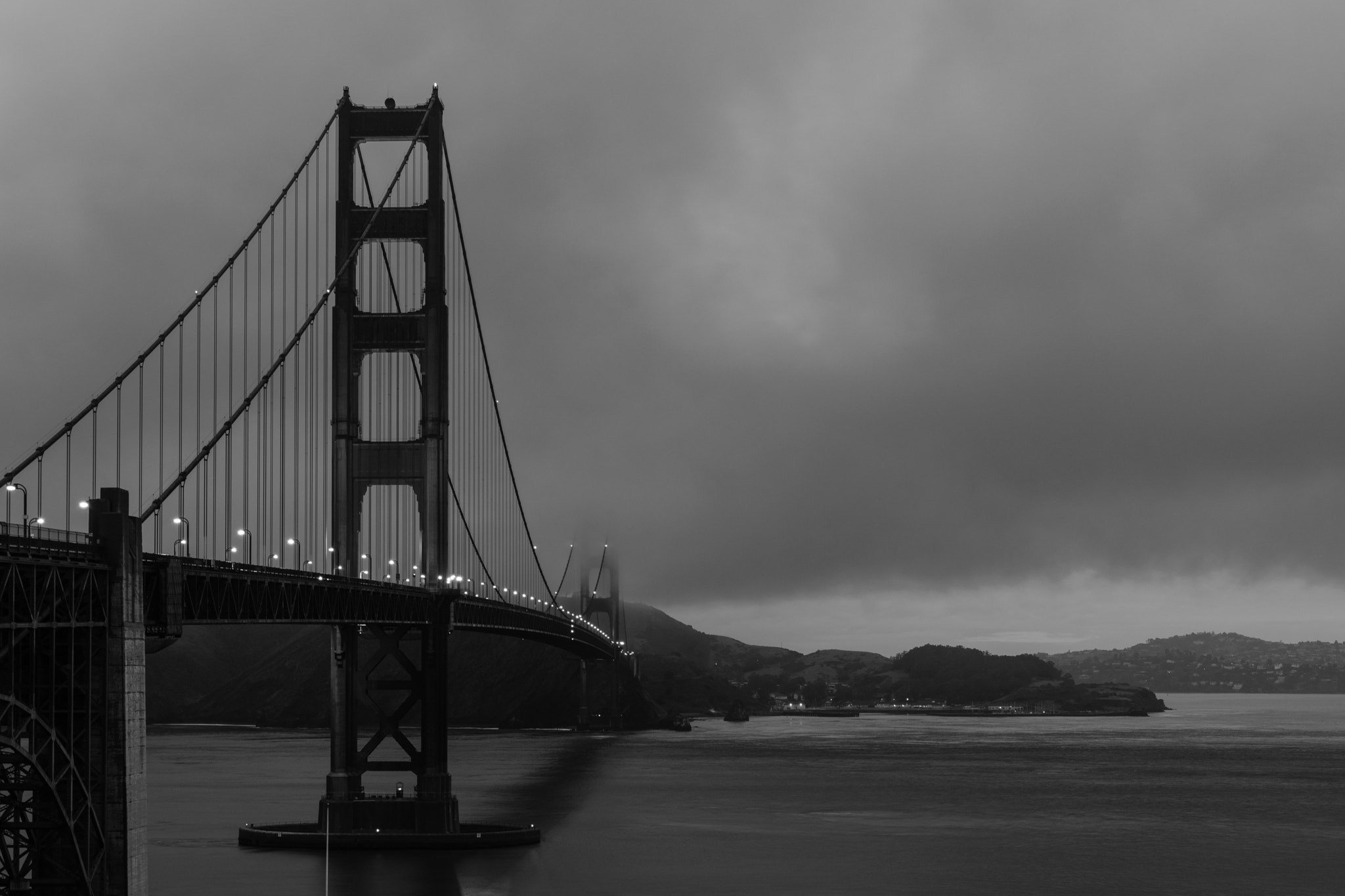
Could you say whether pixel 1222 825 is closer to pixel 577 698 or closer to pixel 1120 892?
pixel 1120 892

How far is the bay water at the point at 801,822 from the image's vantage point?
54.8 m

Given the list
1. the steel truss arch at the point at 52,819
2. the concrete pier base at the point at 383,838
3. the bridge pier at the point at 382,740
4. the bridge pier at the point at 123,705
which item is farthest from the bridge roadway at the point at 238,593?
the concrete pier base at the point at 383,838

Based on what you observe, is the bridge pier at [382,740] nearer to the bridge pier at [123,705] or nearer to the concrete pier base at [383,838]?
the concrete pier base at [383,838]

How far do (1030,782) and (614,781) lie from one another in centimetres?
2739

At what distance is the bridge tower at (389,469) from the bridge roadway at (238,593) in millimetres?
1446

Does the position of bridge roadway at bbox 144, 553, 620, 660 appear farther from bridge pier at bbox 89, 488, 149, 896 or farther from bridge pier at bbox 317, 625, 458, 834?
bridge pier at bbox 89, 488, 149, 896

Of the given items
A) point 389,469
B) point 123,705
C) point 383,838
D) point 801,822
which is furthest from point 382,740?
point 123,705

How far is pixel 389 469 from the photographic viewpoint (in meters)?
59.5

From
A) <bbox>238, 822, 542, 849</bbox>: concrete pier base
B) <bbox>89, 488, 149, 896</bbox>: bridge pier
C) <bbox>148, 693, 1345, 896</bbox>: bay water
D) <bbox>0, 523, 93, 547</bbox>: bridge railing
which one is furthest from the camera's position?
<bbox>238, 822, 542, 849</bbox>: concrete pier base

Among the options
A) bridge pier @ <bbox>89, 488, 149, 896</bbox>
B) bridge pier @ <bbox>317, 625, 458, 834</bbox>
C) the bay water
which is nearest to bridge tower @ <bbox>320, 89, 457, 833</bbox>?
bridge pier @ <bbox>317, 625, 458, 834</bbox>

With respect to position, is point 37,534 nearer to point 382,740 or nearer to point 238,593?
point 238,593

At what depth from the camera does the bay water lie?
54.8m

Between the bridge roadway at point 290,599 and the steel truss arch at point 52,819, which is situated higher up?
the bridge roadway at point 290,599

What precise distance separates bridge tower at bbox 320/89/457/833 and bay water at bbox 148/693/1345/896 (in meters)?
2.73
